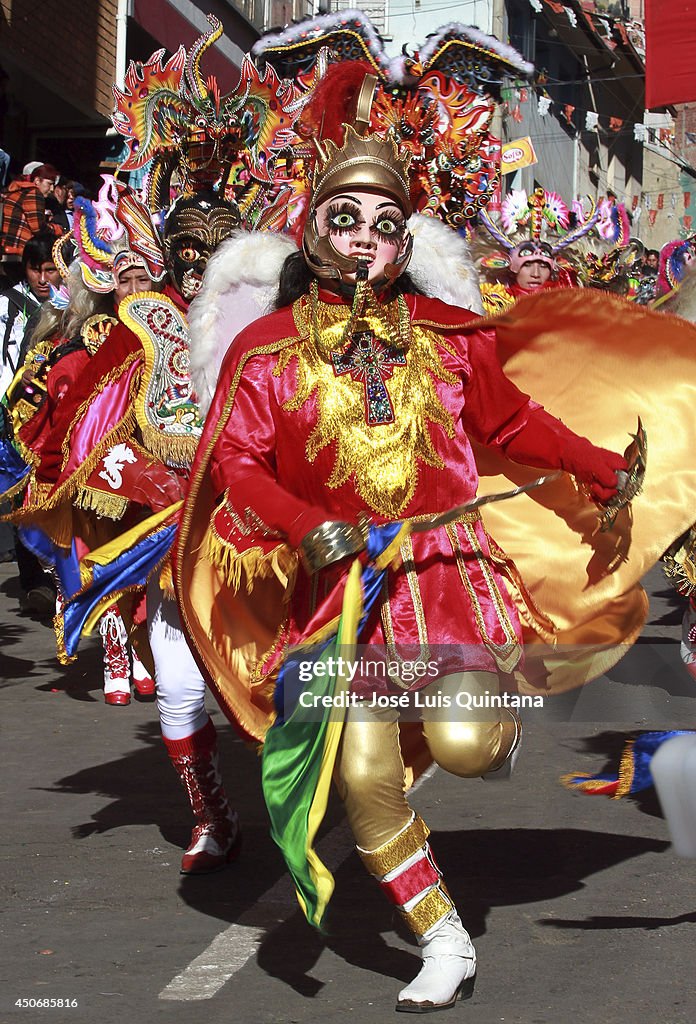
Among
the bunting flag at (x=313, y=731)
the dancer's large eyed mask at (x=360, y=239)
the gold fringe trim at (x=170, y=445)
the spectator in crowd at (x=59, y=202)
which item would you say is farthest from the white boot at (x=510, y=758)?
the spectator in crowd at (x=59, y=202)

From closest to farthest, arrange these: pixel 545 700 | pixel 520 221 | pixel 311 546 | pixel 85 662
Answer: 1. pixel 311 546
2. pixel 545 700
3. pixel 85 662
4. pixel 520 221

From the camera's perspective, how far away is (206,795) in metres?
5.27

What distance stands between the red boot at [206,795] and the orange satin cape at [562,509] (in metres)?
0.94

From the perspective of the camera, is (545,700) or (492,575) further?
(545,700)

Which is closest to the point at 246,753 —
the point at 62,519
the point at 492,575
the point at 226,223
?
the point at 62,519

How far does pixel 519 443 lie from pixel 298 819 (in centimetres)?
119

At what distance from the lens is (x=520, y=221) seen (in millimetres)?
11406

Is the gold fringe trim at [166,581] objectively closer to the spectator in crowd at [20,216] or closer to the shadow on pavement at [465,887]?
the shadow on pavement at [465,887]

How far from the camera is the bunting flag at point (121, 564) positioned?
5.38 m

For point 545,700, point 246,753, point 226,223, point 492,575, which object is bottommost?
point 246,753

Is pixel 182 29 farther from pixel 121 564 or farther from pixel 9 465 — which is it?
pixel 121 564

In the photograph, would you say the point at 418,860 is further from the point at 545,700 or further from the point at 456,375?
the point at 456,375

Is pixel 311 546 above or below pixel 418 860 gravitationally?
above

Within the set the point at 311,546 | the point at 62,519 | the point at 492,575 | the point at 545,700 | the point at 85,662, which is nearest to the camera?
the point at 311,546
